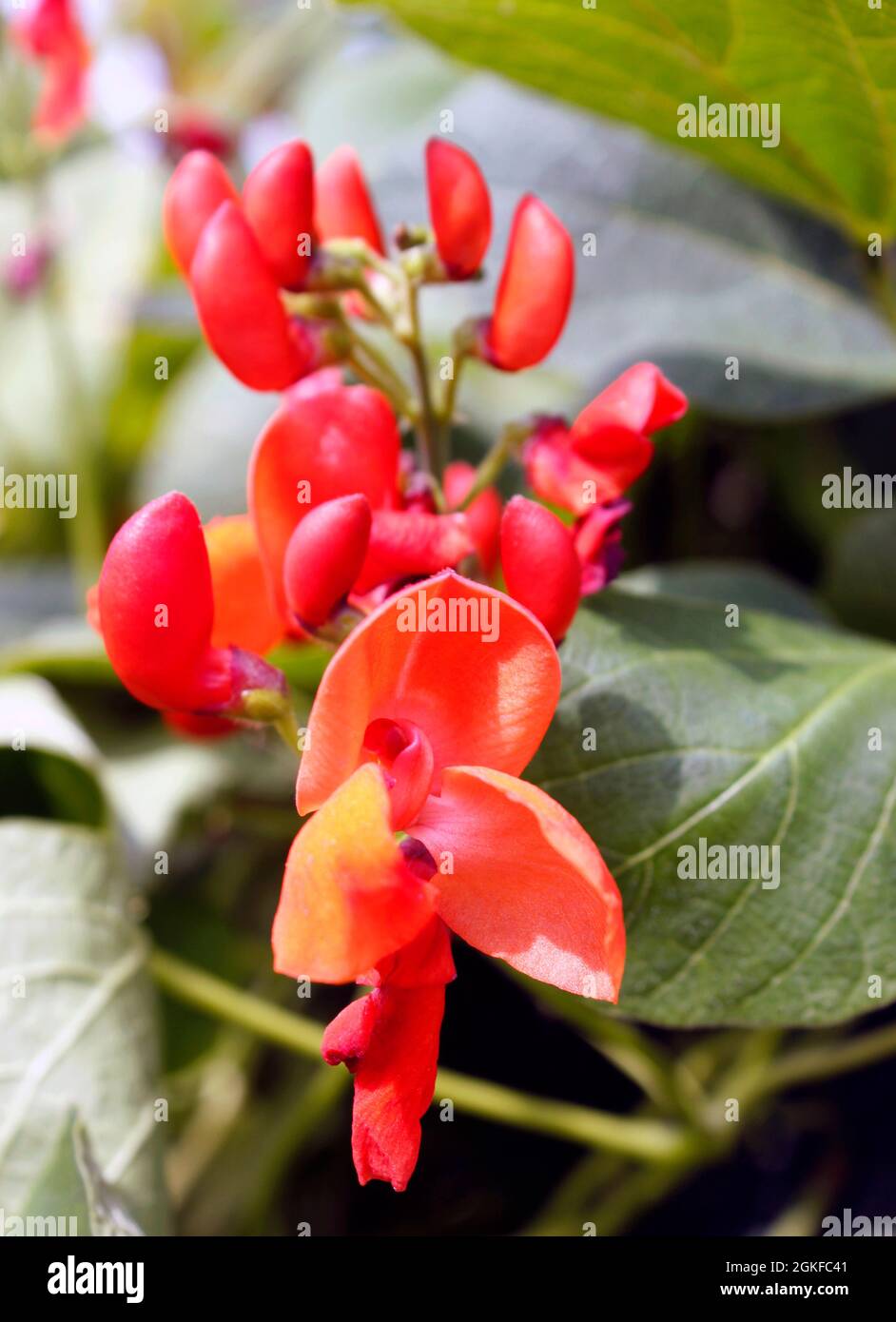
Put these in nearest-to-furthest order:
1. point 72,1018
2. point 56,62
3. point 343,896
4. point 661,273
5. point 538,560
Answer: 1. point 343,896
2. point 538,560
3. point 72,1018
4. point 661,273
5. point 56,62

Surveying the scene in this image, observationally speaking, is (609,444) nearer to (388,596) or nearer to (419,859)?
(388,596)

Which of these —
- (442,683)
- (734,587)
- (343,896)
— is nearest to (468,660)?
(442,683)

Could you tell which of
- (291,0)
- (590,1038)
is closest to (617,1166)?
(590,1038)

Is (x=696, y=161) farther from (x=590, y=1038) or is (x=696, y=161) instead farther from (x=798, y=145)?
(x=590, y=1038)

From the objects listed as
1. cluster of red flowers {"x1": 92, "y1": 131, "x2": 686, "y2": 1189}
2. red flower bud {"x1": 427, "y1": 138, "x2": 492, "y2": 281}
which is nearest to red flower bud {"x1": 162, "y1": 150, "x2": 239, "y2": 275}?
cluster of red flowers {"x1": 92, "y1": 131, "x2": 686, "y2": 1189}

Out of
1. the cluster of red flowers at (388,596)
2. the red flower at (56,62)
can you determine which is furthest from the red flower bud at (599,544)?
the red flower at (56,62)

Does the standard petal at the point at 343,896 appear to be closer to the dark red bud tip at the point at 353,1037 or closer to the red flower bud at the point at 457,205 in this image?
the dark red bud tip at the point at 353,1037

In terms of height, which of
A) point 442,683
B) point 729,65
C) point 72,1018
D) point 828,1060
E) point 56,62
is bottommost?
point 828,1060
